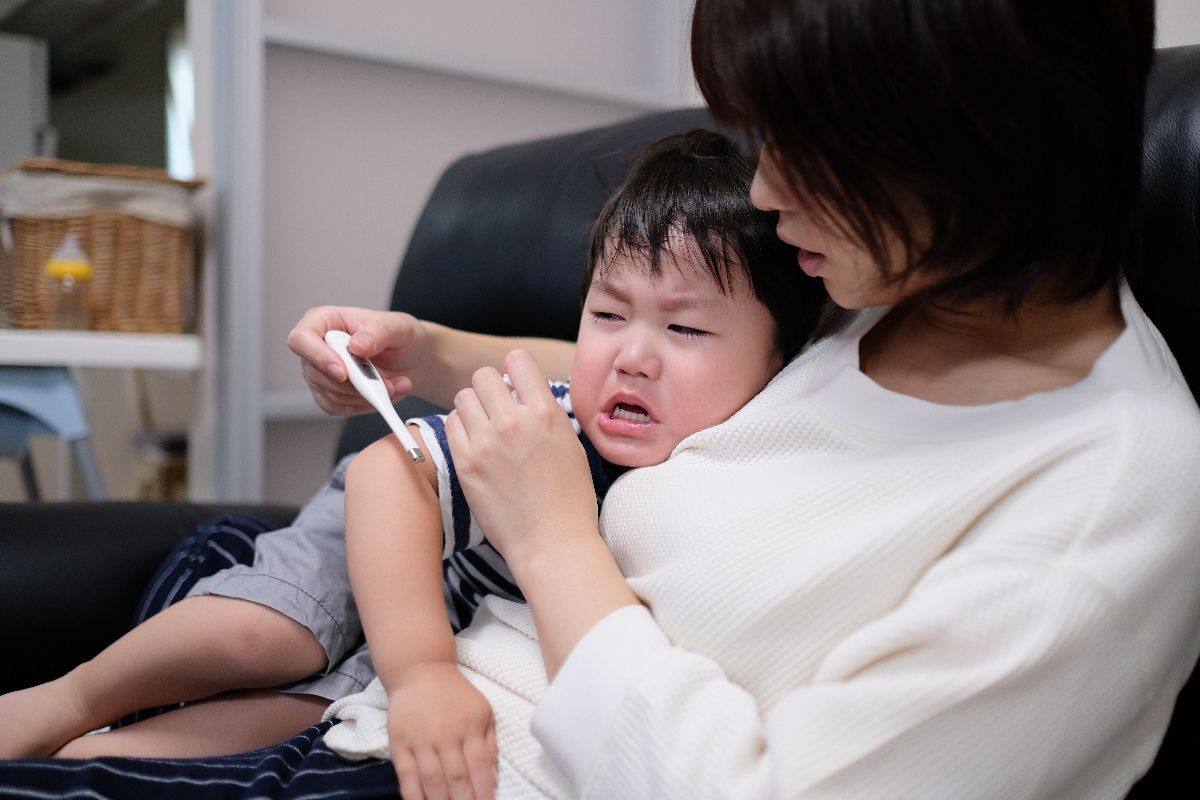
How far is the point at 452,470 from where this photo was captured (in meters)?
0.83

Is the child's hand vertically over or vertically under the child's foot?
over

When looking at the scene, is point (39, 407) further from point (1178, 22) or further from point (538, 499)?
point (1178, 22)

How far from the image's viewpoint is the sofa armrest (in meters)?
1.00

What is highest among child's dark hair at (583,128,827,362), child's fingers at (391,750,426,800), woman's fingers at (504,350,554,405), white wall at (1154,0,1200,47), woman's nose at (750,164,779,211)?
white wall at (1154,0,1200,47)

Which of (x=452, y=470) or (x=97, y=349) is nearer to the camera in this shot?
(x=452, y=470)

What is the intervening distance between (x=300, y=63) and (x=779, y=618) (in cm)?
177

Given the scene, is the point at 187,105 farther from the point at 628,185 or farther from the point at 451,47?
the point at 628,185

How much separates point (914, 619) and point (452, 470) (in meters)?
0.40

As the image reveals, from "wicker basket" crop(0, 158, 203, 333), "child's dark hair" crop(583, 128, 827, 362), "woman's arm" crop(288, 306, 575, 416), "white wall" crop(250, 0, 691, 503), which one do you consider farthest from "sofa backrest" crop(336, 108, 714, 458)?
"white wall" crop(250, 0, 691, 503)

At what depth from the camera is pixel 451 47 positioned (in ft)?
7.55

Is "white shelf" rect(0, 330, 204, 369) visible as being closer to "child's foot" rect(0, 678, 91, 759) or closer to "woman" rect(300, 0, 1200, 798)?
"child's foot" rect(0, 678, 91, 759)

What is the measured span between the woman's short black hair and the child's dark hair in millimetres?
196

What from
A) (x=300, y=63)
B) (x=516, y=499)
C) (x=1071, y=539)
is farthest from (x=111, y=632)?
Answer: (x=300, y=63)

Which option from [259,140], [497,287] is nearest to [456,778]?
[497,287]
